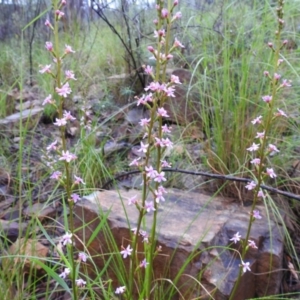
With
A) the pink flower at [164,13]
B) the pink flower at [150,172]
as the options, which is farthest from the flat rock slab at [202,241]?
the pink flower at [164,13]

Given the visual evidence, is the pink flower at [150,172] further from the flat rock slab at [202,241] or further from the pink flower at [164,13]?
the flat rock slab at [202,241]

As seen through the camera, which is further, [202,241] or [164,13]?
[202,241]

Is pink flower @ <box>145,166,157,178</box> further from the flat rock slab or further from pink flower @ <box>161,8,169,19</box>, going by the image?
the flat rock slab

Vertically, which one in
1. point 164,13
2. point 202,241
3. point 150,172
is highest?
point 164,13

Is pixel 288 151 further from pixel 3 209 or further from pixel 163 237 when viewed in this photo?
pixel 3 209

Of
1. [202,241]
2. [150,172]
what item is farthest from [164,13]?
[202,241]

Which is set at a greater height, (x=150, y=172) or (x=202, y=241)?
(x=150, y=172)

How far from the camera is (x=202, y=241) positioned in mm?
1968

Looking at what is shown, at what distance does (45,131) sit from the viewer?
3.77 meters

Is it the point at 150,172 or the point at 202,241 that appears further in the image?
the point at 202,241

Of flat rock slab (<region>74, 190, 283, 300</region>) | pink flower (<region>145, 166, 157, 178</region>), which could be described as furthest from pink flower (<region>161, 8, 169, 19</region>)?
flat rock slab (<region>74, 190, 283, 300</region>)

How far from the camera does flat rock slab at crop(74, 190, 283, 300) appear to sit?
75.4 inches

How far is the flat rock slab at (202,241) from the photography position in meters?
1.91

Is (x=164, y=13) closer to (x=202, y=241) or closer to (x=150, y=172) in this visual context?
(x=150, y=172)
